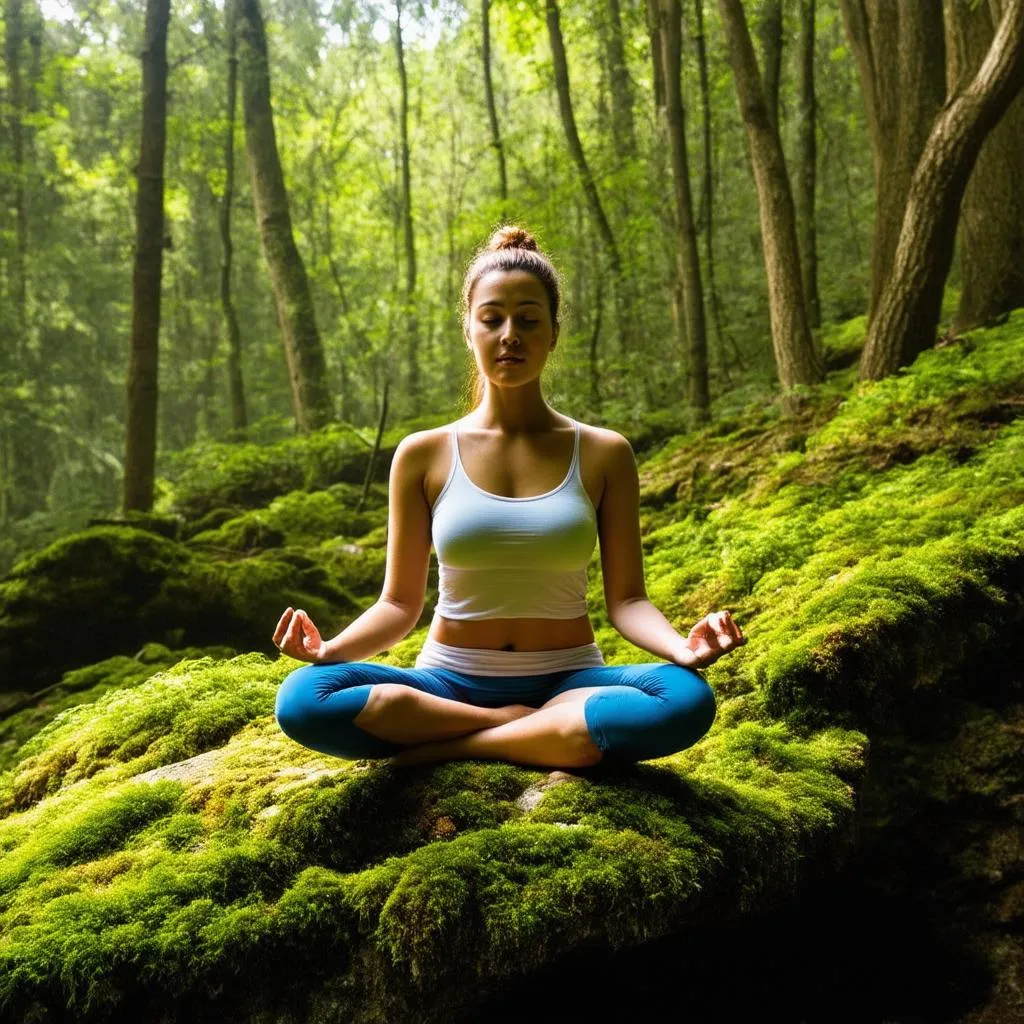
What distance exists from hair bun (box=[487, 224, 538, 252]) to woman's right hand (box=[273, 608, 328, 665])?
4.77 feet

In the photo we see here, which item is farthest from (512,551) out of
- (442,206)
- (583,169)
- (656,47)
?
(442,206)

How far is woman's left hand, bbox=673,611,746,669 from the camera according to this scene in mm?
2242

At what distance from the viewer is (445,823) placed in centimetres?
229

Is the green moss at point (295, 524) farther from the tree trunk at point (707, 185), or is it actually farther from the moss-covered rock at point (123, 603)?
the tree trunk at point (707, 185)

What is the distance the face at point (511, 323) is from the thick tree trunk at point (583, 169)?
29.8ft

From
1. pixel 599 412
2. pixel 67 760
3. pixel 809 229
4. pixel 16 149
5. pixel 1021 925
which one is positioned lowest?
pixel 1021 925

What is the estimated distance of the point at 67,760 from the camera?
3.58 metres

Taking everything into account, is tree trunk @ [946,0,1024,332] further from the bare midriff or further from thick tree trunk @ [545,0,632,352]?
the bare midriff

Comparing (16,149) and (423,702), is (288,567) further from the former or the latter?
(16,149)

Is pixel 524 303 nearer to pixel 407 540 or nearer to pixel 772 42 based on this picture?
pixel 407 540

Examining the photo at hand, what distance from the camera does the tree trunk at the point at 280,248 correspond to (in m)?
12.6

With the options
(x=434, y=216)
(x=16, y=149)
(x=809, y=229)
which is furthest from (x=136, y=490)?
(x=434, y=216)

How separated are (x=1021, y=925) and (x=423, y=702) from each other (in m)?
2.50

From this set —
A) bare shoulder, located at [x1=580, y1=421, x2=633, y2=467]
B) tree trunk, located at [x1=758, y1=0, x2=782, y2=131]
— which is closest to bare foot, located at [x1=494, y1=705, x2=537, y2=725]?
bare shoulder, located at [x1=580, y1=421, x2=633, y2=467]
